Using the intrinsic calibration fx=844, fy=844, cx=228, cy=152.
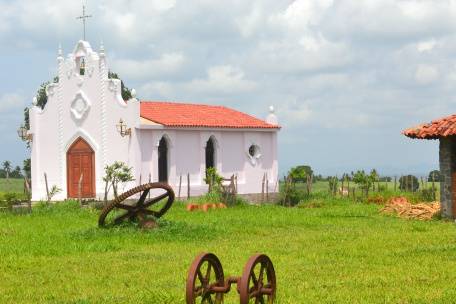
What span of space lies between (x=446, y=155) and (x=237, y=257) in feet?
38.0

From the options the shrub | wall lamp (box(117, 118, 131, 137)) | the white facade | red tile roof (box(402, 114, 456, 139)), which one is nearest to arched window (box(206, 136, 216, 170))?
the white facade

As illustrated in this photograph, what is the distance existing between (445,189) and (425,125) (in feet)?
7.13

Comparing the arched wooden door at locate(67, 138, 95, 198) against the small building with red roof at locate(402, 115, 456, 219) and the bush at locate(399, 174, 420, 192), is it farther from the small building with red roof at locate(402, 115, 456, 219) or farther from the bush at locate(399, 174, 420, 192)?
the small building with red roof at locate(402, 115, 456, 219)

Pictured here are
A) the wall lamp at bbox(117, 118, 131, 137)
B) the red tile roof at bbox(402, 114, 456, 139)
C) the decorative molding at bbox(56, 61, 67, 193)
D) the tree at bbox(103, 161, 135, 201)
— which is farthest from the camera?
the decorative molding at bbox(56, 61, 67, 193)

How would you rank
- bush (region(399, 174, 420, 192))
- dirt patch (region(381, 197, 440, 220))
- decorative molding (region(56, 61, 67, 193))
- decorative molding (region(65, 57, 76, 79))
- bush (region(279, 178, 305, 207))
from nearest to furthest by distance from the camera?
dirt patch (region(381, 197, 440, 220)), bush (region(279, 178, 305, 207)), decorative molding (region(65, 57, 76, 79)), decorative molding (region(56, 61, 67, 193)), bush (region(399, 174, 420, 192))

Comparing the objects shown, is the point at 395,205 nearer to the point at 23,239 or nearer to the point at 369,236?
the point at 369,236

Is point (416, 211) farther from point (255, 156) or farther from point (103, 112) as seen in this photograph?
point (255, 156)

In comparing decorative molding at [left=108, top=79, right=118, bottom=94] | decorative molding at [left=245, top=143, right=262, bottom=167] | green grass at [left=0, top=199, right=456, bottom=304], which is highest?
decorative molding at [left=108, top=79, right=118, bottom=94]

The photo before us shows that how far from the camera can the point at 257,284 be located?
33.2 feet

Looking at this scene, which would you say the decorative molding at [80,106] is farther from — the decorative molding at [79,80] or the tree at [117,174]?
the tree at [117,174]

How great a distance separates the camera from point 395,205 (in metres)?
29.1

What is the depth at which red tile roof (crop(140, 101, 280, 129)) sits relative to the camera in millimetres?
38812

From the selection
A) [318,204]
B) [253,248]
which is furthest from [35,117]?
[253,248]

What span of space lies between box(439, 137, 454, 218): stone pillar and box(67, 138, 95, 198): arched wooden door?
1742 centimetres
